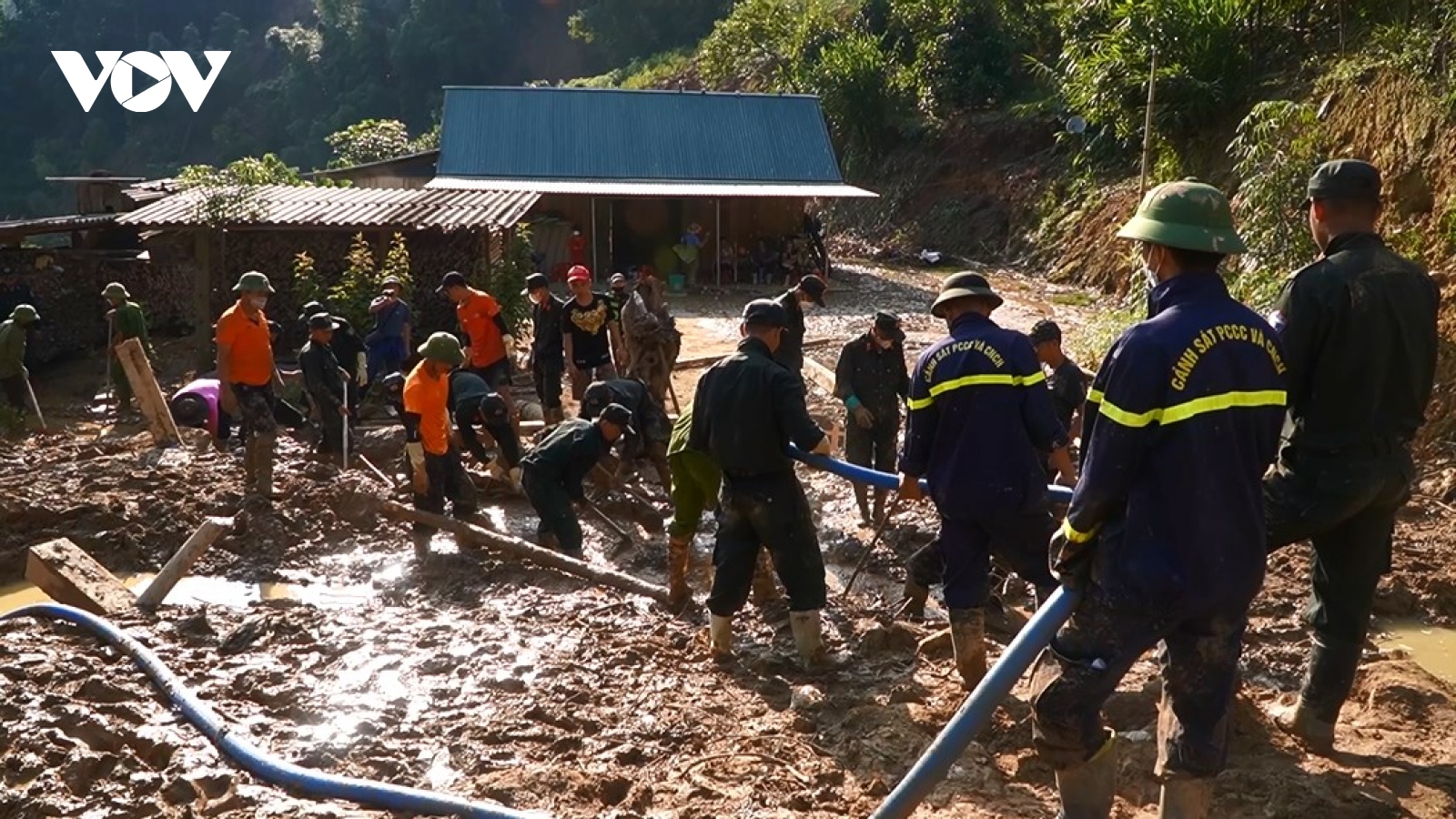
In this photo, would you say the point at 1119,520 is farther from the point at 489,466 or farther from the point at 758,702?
the point at 489,466

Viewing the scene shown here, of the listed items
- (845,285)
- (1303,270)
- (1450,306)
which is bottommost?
(845,285)

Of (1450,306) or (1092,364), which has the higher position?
(1450,306)

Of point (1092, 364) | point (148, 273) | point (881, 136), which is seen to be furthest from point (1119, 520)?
point (881, 136)

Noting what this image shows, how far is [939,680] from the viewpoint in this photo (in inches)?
222

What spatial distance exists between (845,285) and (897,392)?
50.5ft

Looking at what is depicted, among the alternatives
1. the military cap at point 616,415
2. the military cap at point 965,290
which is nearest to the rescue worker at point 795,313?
the military cap at point 616,415

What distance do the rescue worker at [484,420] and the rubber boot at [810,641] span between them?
3742 mm

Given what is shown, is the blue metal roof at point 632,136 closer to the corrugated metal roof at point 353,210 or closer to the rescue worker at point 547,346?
the corrugated metal roof at point 353,210

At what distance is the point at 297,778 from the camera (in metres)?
4.63

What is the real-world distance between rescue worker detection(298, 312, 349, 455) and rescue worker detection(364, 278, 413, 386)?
1.27 m

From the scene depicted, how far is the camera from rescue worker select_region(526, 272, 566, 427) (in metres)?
11.0

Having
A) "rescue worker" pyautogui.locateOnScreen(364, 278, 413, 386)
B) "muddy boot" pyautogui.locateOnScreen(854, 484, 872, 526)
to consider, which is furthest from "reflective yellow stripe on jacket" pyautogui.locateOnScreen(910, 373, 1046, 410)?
"rescue worker" pyautogui.locateOnScreen(364, 278, 413, 386)

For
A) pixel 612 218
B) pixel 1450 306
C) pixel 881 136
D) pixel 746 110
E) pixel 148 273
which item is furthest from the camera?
pixel 881 136

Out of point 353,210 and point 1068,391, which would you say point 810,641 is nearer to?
point 1068,391
